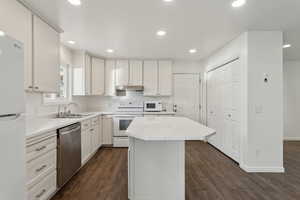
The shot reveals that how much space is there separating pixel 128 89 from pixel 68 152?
2.70 metres

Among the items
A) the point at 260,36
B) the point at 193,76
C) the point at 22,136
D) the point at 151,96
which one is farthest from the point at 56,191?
the point at 193,76

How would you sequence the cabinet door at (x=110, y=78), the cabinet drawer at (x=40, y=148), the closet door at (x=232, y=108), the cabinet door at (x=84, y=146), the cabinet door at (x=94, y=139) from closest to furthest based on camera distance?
the cabinet drawer at (x=40, y=148) → the cabinet door at (x=84, y=146) → the closet door at (x=232, y=108) → the cabinet door at (x=94, y=139) → the cabinet door at (x=110, y=78)

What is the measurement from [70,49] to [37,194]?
10.5ft

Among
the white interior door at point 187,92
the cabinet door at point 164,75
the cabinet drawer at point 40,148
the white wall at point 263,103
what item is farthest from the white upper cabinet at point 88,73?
the white wall at point 263,103

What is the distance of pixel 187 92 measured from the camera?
5109 mm

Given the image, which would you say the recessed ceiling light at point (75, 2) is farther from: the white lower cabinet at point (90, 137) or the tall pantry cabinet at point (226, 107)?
the tall pantry cabinet at point (226, 107)

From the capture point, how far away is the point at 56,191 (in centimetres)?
217

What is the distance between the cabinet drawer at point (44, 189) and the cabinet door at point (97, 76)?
8.95 ft

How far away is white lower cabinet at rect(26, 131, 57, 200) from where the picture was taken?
Answer: 1.64 metres

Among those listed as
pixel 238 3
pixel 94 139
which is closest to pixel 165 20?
pixel 238 3

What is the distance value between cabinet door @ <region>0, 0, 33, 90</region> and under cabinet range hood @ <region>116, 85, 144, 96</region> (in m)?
2.67

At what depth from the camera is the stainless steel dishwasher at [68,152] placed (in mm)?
2162

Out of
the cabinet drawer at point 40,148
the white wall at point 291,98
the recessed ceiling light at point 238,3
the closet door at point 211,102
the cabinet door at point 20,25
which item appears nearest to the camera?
the cabinet drawer at point 40,148

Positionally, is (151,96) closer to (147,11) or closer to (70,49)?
(70,49)
